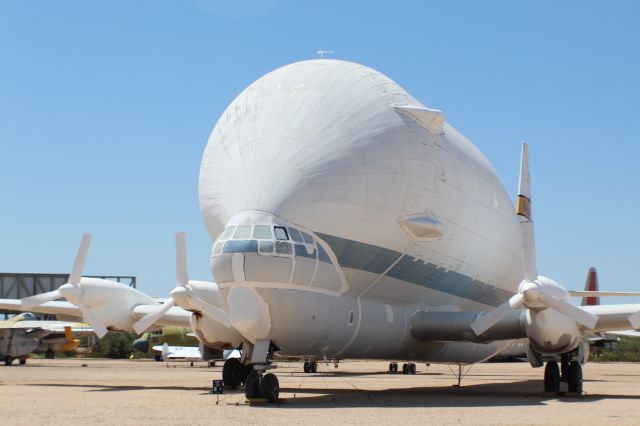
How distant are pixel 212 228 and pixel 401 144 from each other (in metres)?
5.68

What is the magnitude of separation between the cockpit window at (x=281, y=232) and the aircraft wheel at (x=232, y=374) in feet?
25.5

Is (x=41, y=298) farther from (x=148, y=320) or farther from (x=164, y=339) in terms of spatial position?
(x=164, y=339)

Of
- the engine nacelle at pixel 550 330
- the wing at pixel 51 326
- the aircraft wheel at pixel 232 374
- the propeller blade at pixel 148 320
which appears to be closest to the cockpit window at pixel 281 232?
the propeller blade at pixel 148 320

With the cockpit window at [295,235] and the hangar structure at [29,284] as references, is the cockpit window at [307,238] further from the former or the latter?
the hangar structure at [29,284]

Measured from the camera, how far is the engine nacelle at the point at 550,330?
19859 mm

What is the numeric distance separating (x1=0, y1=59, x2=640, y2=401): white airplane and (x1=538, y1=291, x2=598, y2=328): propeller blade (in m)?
0.03

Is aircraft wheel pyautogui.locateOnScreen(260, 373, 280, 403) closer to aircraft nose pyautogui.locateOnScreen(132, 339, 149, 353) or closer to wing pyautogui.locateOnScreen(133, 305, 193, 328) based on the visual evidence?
Answer: wing pyautogui.locateOnScreen(133, 305, 193, 328)

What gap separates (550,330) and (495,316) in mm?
1517

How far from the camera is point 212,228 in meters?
21.5

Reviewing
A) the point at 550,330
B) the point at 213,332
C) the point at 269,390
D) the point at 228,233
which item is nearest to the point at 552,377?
the point at 550,330

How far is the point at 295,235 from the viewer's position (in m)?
17.7

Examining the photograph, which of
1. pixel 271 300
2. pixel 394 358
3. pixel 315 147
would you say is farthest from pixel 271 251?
pixel 394 358

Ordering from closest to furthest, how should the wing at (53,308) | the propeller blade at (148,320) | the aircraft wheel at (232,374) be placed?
the propeller blade at (148,320), the aircraft wheel at (232,374), the wing at (53,308)

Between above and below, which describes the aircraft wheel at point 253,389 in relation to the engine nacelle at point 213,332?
below
